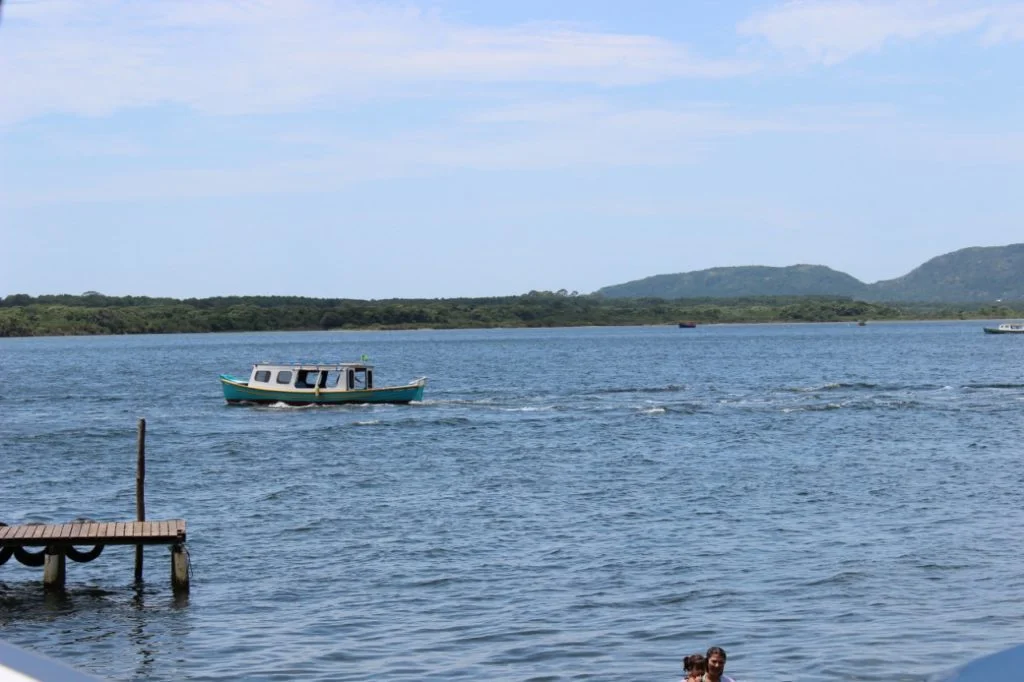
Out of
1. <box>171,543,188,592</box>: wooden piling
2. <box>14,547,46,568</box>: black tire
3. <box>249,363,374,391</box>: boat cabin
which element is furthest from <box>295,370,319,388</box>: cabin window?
<box>171,543,188,592</box>: wooden piling

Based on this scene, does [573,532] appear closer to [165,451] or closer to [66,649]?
[66,649]

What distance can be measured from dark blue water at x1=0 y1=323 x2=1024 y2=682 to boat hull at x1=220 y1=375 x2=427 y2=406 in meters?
3.77

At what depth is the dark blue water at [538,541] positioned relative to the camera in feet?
67.2

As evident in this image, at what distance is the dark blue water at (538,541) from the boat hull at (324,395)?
12.4 feet

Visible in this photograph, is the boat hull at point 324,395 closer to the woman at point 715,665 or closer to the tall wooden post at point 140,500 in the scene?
the tall wooden post at point 140,500

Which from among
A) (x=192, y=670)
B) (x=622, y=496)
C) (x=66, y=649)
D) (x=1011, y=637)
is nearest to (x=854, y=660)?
(x=1011, y=637)

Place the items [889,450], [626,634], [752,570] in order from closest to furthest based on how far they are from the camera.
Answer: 1. [626,634]
2. [752,570]
3. [889,450]

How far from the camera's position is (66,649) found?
70.4 ft

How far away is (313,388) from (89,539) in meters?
50.5

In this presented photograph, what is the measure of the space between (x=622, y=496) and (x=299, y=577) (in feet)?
44.8

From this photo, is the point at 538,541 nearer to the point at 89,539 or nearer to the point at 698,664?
the point at 89,539

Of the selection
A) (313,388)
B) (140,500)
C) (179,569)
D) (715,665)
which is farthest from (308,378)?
(715,665)

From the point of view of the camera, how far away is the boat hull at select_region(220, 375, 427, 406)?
74062 mm

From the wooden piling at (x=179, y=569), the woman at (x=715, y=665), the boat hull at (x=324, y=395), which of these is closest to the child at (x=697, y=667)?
the woman at (x=715, y=665)
